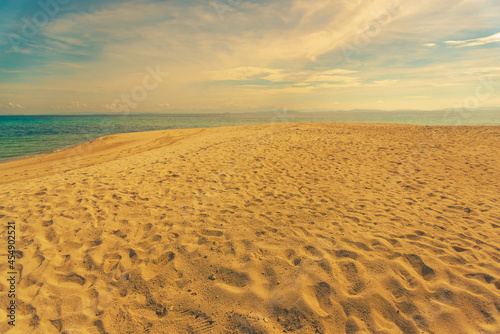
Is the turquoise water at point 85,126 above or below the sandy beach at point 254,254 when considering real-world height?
above

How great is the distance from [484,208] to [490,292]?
3.51 metres

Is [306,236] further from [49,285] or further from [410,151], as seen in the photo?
[410,151]

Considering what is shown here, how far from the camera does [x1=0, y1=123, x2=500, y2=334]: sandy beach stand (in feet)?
8.87

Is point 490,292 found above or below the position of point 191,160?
below

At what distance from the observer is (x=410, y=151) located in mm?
11094

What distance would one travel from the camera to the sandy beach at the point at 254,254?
2705mm

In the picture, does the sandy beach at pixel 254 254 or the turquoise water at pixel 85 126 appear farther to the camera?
the turquoise water at pixel 85 126

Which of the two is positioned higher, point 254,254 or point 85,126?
point 85,126

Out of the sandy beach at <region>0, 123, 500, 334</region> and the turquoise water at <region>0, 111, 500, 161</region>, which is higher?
the turquoise water at <region>0, 111, 500, 161</region>

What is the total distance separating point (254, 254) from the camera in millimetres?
3631

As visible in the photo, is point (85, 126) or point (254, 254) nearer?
point (254, 254)

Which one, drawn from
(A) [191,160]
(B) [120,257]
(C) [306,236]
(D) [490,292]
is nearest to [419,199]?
(D) [490,292]

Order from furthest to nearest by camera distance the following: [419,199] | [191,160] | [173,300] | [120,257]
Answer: [191,160]
[419,199]
[120,257]
[173,300]

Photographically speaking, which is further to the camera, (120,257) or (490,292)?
(120,257)
